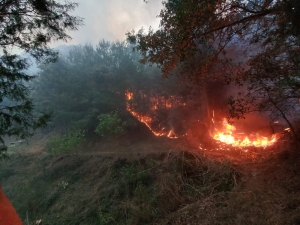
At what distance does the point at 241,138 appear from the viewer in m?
14.6

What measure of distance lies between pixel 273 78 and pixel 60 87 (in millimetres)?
23777

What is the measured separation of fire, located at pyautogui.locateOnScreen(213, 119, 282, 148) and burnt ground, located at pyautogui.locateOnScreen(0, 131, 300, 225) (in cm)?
142

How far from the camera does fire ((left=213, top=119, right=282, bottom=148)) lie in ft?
40.8

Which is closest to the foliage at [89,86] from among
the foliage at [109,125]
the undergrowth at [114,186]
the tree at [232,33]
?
the foliage at [109,125]

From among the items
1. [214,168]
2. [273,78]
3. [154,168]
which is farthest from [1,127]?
[273,78]

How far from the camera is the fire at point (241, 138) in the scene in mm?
12445

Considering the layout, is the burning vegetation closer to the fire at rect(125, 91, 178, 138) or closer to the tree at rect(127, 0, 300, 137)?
the fire at rect(125, 91, 178, 138)

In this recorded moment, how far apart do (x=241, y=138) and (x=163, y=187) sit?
8.75 m

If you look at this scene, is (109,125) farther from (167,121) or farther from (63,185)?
(167,121)

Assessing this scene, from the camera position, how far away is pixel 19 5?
6113 millimetres

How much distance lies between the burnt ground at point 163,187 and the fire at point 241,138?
1421 millimetres

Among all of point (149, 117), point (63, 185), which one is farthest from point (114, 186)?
point (149, 117)

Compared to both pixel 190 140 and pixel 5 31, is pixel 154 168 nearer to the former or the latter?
pixel 190 140

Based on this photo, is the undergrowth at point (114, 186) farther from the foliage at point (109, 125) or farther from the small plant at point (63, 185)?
the foliage at point (109, 125)
